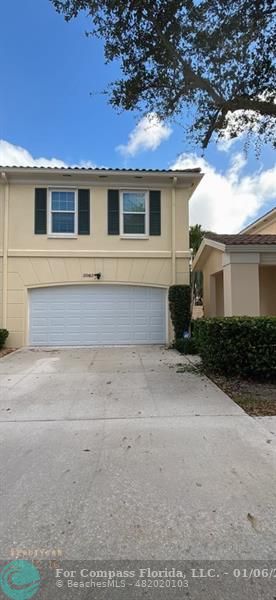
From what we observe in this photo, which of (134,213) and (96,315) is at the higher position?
(134,213)

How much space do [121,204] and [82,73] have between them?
182 inches

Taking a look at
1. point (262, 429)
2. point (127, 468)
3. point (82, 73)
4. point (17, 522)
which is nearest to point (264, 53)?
point (82, 73)

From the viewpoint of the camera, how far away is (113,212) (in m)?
12.3

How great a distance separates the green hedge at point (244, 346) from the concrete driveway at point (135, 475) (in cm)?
85

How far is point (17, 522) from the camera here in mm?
2463

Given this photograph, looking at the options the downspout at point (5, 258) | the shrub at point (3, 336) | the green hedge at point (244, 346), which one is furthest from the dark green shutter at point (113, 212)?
the green hedge at point (244, 346)

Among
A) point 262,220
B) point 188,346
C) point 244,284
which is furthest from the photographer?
point 262,220

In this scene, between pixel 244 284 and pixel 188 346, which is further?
pixel 188 346

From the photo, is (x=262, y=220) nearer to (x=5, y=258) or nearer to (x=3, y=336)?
(x=5, y=258)

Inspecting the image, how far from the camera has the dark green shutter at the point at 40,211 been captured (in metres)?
12.1

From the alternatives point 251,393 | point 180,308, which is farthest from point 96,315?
point 251,393

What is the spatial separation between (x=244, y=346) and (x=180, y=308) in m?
5.44

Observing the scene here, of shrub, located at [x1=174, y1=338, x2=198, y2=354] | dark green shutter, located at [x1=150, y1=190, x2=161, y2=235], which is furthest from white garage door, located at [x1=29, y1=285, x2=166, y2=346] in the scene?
dark green shutter, located at [x1=150, y1=190, x2=161, y2=235]

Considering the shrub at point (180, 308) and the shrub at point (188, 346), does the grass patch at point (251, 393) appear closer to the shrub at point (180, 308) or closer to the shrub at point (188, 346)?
the shrub at point (188, 346)
